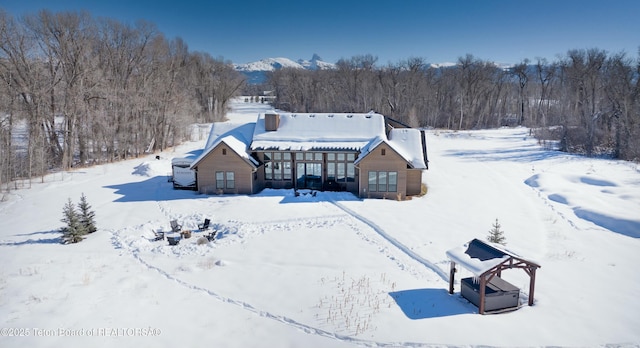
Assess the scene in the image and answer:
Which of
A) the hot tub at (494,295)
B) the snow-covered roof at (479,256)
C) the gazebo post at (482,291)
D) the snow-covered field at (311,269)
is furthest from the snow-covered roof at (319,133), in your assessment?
the gazebo post at (482,291)

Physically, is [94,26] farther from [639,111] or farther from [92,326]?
[639,111]

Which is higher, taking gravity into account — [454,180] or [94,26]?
[94,26]

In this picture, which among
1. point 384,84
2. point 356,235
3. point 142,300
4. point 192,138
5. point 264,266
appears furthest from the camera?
point 384,84

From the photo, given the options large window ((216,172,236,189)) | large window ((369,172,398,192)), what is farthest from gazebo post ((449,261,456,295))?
large window ((216,172,236,189))

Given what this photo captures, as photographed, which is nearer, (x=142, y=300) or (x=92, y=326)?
(x=92, y=326)

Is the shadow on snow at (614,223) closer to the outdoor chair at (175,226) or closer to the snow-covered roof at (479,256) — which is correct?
the snow-covered roof at (479,256)

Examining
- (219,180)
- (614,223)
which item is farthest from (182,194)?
(614,223)

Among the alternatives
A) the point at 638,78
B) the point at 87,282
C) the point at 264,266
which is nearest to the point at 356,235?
the point at 264,266
